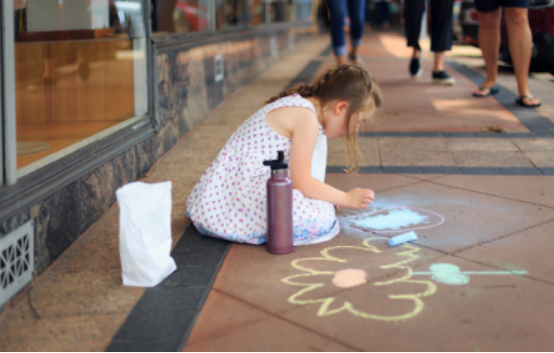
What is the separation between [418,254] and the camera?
7.72 feet

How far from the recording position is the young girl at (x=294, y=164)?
2.46m

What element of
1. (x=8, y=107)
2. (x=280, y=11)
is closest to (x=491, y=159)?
(x=8, y=107)

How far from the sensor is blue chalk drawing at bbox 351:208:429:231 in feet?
8.83

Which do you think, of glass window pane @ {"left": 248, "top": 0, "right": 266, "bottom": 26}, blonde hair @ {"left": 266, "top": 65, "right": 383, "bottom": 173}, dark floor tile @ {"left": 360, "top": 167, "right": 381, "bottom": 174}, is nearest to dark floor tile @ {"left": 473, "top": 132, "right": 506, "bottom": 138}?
dark floor tile @ {"left": 360, "top": 167, "right": 381, "bottom": 174}

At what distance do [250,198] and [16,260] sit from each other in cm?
95

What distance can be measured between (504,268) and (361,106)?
0.87m

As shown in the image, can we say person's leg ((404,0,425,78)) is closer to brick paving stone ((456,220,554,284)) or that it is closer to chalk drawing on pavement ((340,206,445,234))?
chalk drawing on pavement ((340,206,445,234))

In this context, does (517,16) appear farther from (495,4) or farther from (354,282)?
(354,282)

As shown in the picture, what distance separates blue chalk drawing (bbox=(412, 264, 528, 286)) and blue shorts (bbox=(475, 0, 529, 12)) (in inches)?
126

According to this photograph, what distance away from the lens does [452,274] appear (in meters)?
2.16

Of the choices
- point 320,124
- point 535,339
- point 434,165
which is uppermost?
point 320,124

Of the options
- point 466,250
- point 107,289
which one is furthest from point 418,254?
point 107,289

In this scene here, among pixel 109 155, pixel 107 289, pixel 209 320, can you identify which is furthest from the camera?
pixel 109 155

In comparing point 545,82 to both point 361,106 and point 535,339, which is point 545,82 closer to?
point 361,106
